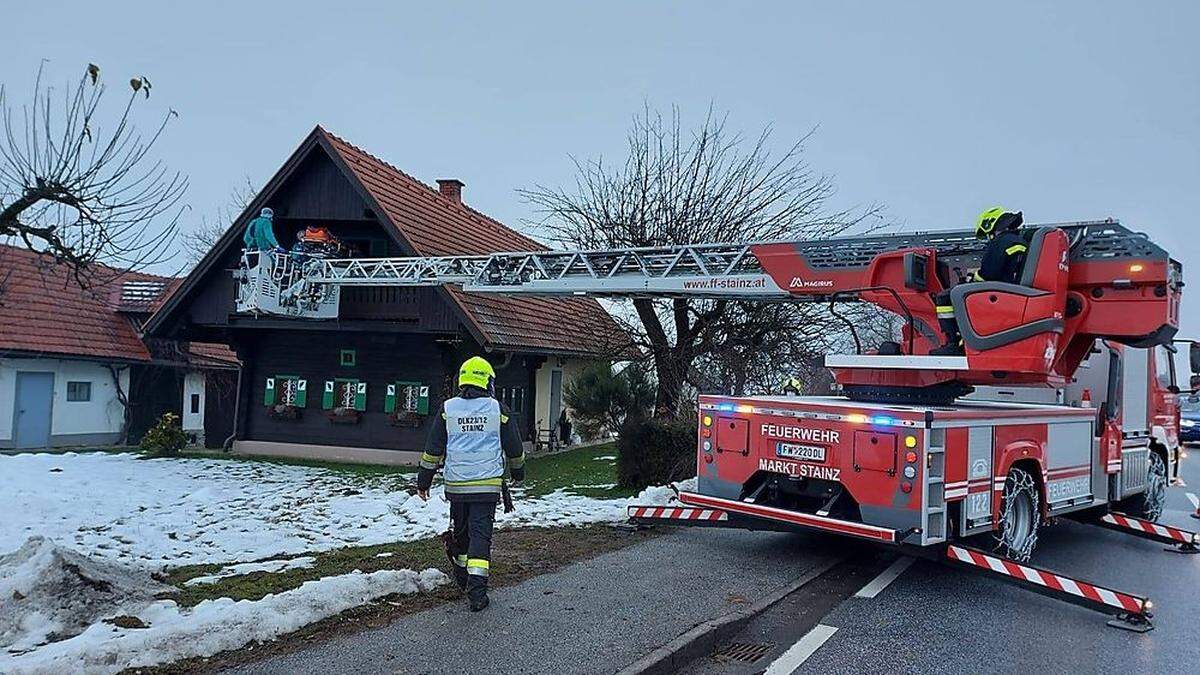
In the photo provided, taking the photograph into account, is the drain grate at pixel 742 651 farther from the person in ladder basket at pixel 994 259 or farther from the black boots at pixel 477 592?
the person in ladder basket at pixel 994 259

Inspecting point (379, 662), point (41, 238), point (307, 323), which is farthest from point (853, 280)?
point (307, 323)

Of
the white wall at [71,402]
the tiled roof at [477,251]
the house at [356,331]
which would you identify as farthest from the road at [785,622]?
the white wall at [71,402]

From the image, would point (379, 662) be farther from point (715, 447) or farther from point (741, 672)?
point (715, 447)

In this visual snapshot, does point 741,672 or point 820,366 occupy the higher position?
point 820,366

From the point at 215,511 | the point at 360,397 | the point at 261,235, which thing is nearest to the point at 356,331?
the point at 360,397

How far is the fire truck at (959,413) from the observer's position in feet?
25.1

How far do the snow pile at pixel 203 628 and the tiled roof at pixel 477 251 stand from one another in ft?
35.5

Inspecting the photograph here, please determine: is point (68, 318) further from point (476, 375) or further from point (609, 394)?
point (476, 375)

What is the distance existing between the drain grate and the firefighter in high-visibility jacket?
5.77 ft

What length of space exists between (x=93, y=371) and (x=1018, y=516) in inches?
978

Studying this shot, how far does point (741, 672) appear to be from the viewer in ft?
18.4

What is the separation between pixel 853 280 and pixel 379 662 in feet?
20.0

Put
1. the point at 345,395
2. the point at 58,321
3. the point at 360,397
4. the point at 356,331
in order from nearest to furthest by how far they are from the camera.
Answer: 1. the point at 356,331
2. the point at 360,397
3. the point at 345,395
4. the point at 58,321

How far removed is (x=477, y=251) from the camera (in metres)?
21.7
